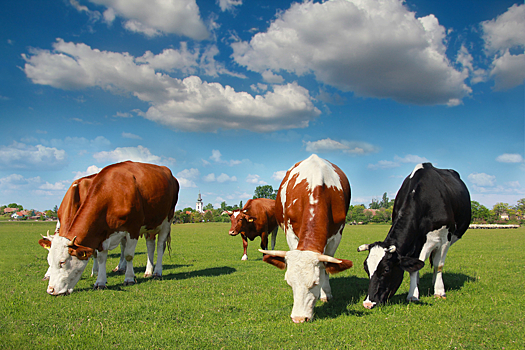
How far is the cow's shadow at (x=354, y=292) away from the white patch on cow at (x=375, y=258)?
2.64 feet

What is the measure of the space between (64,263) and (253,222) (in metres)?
8.92

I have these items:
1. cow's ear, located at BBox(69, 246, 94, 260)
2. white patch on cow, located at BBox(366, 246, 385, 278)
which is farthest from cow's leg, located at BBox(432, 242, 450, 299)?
cow's ear, located at BBox(69, 246, 94, 260)

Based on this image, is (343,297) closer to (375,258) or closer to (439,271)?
(375,258)

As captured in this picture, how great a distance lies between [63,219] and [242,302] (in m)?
6.74

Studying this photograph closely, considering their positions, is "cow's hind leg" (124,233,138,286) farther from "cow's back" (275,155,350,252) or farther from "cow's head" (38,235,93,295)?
"cow's back" (275,155,350,252)

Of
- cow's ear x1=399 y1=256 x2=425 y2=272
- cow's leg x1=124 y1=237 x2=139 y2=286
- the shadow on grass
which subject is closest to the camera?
the shadow on grass

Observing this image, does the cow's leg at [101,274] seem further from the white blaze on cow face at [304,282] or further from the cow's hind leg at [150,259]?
the white blaze on cow face at [304,282]

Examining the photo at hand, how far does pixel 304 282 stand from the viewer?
5.44m

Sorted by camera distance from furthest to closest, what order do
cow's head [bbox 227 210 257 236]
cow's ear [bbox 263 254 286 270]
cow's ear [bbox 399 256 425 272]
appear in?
cow's head [bbox 227 210 257 236]
cow's ear [bbox 399 256 425 272]
cow's ear [bbox 263 254 286 270]

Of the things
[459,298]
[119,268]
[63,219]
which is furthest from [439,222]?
[63,219]

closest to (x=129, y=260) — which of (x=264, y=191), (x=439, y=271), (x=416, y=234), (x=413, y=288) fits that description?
(x=413, y=288)

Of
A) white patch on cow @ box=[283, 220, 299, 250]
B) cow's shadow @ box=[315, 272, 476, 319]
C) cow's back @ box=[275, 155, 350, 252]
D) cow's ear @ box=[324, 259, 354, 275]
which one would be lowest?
cow's shadow @ box=[315, 272, 476, 319]

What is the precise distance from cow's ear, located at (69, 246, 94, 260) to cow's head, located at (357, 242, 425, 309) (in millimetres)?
6250

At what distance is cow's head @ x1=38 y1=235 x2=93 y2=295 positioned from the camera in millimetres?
7602
